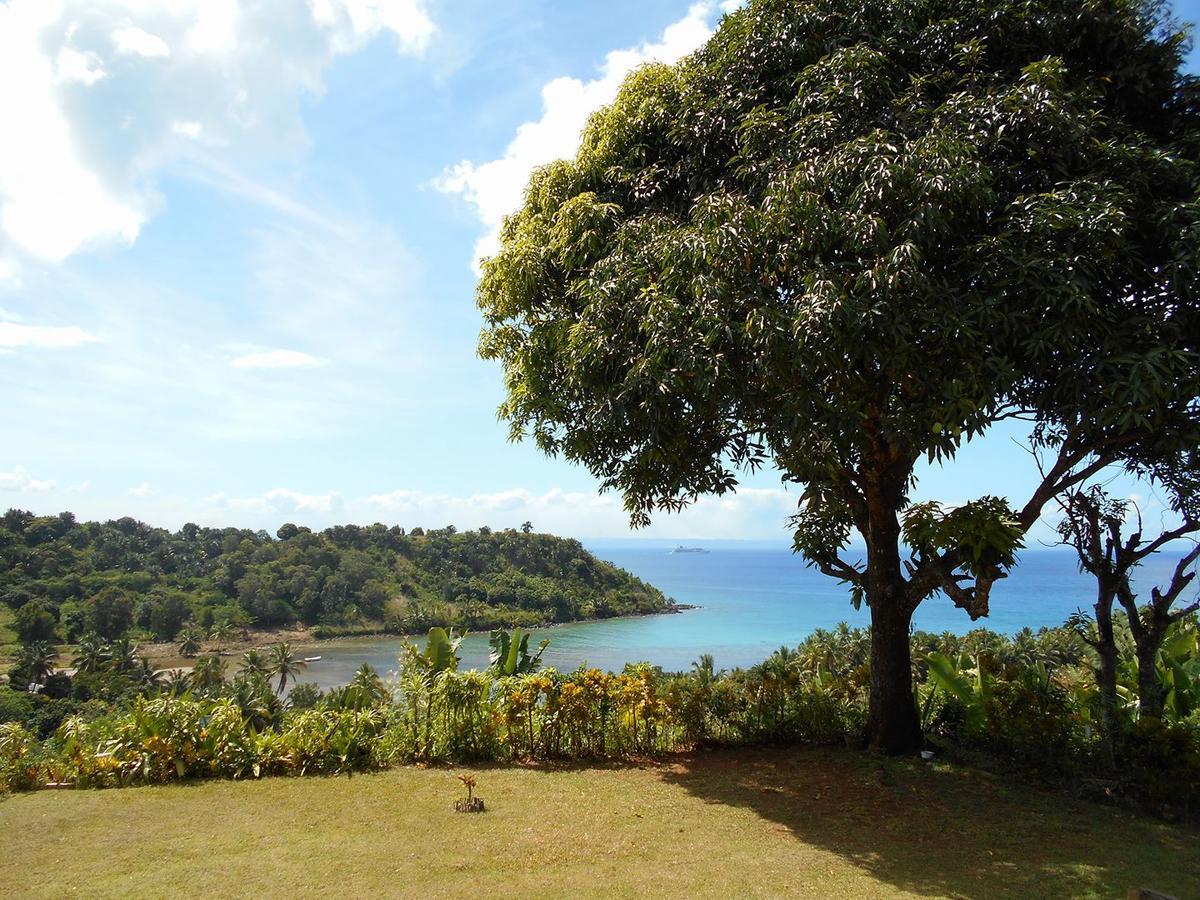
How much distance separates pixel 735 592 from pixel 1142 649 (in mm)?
181102

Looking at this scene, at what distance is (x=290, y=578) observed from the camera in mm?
83750

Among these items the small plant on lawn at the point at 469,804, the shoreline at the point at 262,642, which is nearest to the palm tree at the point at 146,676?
the shoreline at the point at 262,642

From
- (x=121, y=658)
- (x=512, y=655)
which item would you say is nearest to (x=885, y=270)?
(x=512, y=655)

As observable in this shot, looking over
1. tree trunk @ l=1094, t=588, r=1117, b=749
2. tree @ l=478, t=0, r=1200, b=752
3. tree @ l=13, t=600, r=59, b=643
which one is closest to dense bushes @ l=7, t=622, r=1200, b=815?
tree trunk @ l=1094, t=588, r=1117, b=749

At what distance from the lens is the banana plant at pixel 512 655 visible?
1056 cm

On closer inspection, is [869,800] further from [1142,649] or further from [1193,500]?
[1193,500]

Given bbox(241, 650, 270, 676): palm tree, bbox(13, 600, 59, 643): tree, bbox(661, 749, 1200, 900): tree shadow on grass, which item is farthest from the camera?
bbox(13, 600, 59, 643): tree

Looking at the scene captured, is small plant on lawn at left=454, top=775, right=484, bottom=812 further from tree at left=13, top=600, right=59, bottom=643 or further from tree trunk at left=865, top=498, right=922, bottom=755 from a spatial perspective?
tree at left=13, top=600, right=59, bottom=643

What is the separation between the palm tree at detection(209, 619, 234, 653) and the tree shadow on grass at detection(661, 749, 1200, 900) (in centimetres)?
7353

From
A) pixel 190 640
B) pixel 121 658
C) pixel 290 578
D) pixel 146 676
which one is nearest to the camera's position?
pixel 146 676

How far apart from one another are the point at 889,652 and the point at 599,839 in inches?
162

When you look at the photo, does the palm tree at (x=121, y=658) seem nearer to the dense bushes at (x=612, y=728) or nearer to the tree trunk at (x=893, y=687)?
the dense bushes at (x=612, y=728)

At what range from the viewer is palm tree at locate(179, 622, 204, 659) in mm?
65125

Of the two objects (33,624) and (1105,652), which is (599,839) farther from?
(33,624)
